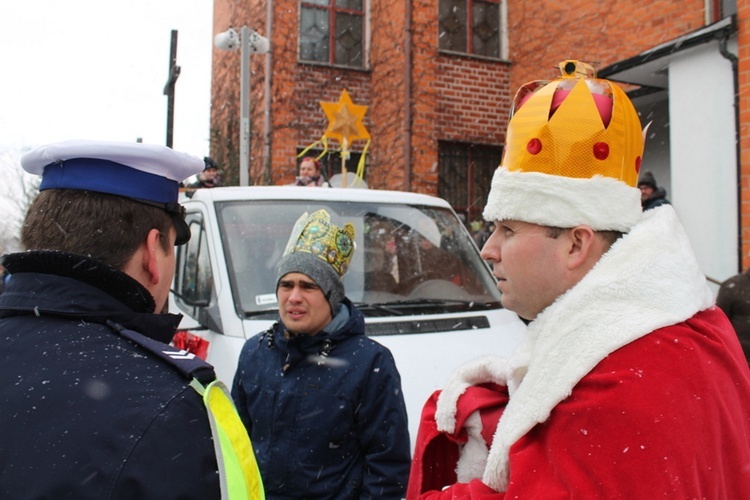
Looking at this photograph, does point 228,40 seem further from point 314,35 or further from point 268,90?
point 314,35

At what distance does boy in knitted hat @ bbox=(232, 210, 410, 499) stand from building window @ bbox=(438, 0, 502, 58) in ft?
34.9

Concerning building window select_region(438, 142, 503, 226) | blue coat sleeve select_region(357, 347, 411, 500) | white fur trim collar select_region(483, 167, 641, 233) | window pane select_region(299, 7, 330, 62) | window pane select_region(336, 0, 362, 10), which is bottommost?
blue coat sleeve select_region(357, 347, 411, 500)

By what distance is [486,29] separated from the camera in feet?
42.3

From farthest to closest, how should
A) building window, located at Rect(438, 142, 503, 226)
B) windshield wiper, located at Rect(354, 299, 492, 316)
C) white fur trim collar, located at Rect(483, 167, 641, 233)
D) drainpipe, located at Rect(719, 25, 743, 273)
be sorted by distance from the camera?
building window, located at Rect(438, 142, 503, 226), drainpipe, located at Rect(719, 25, 743, 273), windshield wiper, located at Rect(354, 299, 492, 316), white fur trim collar, located at Rect(483, 167, 641, 233)

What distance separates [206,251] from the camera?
4.45 metres

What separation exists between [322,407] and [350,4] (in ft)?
38.0

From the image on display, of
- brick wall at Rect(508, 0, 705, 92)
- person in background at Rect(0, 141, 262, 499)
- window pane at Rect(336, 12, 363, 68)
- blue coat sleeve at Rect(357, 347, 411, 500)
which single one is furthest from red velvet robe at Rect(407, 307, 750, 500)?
window pane at Rect(336, 12, 363, 68)

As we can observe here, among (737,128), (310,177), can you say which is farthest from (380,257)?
(737,128)

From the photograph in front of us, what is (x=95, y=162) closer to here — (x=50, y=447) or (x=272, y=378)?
(x=50, y=447)

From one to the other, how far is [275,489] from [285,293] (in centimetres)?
83

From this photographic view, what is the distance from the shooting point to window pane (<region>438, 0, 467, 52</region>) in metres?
12.7

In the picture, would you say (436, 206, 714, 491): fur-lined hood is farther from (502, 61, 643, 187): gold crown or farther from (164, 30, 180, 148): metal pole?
(164, 30, 180, 148): metal pole

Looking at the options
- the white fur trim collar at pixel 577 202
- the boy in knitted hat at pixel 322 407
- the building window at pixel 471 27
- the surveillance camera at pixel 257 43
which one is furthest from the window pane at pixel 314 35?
the white fur trim collar at pixel 577 202

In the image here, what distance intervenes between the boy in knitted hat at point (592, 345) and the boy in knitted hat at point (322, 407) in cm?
Result: 96
